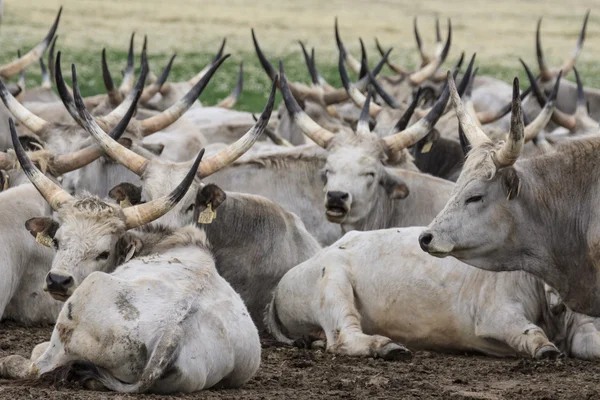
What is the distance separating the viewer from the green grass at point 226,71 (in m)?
28.2

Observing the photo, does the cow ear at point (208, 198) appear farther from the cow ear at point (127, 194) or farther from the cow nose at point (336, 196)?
the cow nose at point (336, 196)

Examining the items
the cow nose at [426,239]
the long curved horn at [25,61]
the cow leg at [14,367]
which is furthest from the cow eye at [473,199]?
the long curved horn at [25,61]

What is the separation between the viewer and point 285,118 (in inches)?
653

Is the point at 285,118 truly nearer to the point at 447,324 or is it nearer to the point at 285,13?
the point at 447,324

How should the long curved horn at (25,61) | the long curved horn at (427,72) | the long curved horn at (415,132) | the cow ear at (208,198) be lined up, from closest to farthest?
the cow ear at (208,198) < the long curved horn at (415,132) < the long curved horn at (25,61) < the long curved horn at (427,72)

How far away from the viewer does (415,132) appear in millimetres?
11461

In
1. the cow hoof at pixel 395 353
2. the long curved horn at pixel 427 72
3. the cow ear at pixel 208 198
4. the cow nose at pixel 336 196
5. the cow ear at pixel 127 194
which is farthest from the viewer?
the long curved horn at pixel 427 72

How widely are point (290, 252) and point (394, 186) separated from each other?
1296 millimetres

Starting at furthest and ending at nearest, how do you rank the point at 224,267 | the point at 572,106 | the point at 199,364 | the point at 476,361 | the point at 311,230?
the point at 572,106
the point at 311,230
the point at 224,267
the point at 476,361
the point at 199,364

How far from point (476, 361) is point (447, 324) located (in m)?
0.41

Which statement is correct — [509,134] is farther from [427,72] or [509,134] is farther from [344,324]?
[427,72]

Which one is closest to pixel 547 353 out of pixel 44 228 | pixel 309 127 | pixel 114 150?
pixel 44 228

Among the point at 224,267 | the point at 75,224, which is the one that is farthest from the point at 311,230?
the point at 75,224

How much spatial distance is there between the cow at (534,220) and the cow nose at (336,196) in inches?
115
